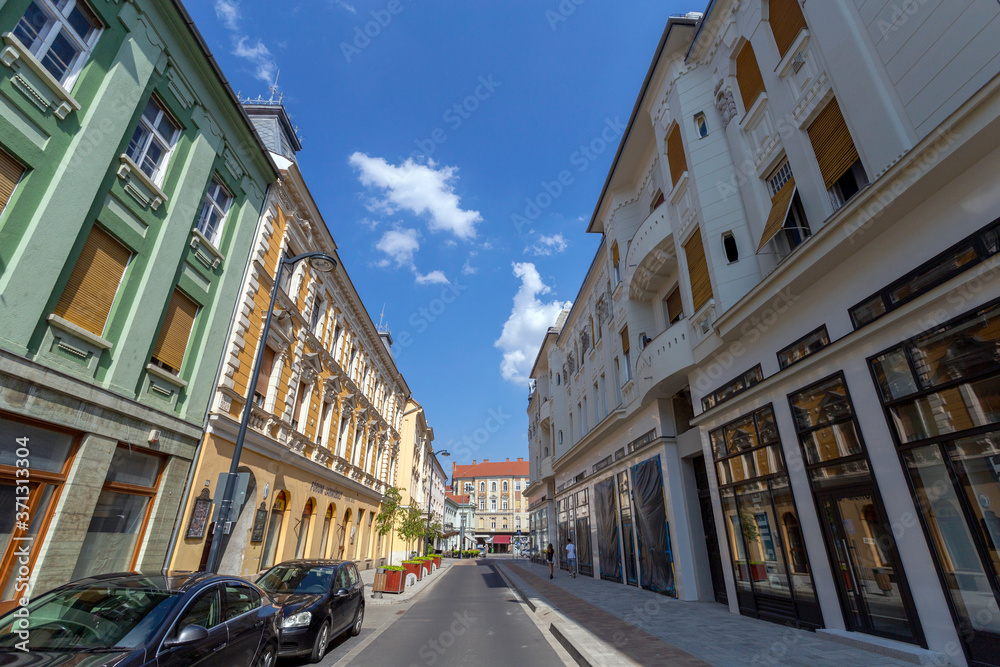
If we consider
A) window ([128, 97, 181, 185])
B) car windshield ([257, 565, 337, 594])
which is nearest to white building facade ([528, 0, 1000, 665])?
car windshield ([257, 565, 337, 594])

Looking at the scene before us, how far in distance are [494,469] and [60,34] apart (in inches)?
3910

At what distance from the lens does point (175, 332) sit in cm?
1083

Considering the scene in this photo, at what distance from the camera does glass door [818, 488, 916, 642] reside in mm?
7051

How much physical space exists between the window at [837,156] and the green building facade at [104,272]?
1409cm

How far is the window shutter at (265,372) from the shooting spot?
1467 cm

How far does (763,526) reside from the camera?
10320mm

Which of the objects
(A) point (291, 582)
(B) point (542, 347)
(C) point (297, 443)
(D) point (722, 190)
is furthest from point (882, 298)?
(B) point (542, 347)

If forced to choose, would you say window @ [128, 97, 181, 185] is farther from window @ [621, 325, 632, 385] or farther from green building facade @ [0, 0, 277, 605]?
window @ [621, 325, 632, 385]

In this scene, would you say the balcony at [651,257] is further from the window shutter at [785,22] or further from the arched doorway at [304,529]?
the arched doorway at [304,529]

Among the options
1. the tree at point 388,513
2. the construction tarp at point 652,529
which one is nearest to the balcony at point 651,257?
the construction tarp at point 652,529

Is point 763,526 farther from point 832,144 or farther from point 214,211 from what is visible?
point 214,211

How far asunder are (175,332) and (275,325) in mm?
4124

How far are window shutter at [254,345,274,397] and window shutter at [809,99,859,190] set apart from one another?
51.8 feet

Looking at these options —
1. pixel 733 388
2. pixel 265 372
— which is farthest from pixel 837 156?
pixel 265 372
